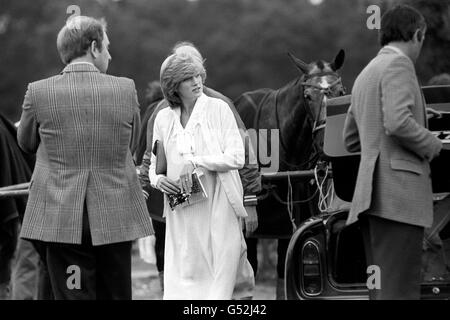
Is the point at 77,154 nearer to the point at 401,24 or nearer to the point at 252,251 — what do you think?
the point at 401,24

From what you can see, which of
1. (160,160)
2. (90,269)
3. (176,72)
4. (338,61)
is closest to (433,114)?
(176,72)

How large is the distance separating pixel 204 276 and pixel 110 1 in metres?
13.3

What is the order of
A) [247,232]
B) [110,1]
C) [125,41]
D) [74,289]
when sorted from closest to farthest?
[74,289] → [247,232] → [110,1] → [125,41]

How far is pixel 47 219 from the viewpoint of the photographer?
6.09 metres

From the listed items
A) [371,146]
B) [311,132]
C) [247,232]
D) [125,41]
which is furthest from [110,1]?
[371,146]

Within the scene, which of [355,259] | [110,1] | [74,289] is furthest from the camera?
[110,1]

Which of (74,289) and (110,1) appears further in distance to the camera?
(110,1)

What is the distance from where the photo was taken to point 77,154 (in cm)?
607

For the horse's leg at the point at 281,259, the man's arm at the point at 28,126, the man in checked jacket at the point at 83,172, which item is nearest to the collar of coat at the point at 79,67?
the man in checked jacket at the point at 83,172

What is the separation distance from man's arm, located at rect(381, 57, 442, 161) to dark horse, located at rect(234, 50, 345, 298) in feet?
9.17

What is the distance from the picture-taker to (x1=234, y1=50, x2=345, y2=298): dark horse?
8.70 m

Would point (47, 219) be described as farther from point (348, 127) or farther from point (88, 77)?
point (348, 127)

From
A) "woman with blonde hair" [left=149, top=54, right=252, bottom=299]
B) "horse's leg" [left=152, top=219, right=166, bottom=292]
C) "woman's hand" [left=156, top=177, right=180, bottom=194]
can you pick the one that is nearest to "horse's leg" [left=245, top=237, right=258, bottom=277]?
"horse's leg" [left=152, top=219, right=166, bottom=292]
